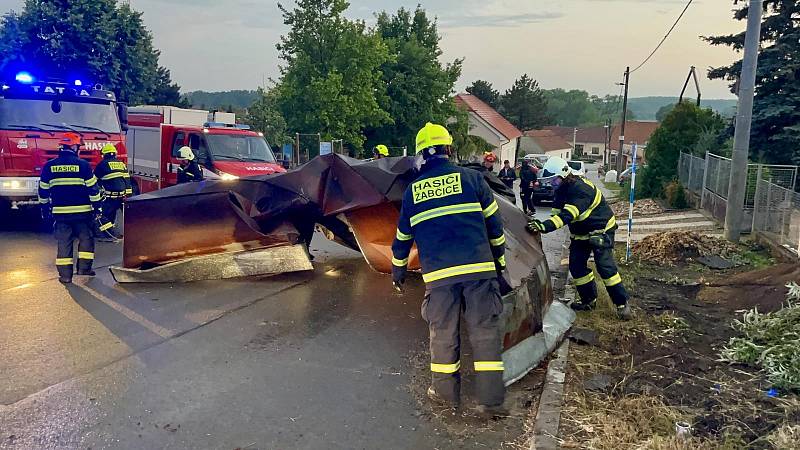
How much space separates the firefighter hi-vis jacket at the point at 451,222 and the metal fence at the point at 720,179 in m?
8.35

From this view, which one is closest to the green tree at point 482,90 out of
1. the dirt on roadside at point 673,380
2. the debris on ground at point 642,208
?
the debris on ground at point 642,208

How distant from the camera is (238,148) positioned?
1348cm

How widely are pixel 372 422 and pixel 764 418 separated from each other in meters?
2.60

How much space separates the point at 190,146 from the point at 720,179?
1207 cm

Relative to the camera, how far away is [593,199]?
646cm

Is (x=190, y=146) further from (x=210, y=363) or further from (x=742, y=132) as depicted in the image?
(x=742, y=132)

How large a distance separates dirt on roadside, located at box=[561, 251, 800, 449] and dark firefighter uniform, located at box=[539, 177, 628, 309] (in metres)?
0.37

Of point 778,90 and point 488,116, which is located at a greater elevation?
point 488,116

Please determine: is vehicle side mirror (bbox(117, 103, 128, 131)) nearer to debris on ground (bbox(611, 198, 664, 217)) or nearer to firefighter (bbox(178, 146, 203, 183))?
firefighter (bbox(178, 146, 203, 183))

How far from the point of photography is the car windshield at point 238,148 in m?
13.1

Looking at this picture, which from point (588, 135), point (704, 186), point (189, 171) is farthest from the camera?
point (588, 135)

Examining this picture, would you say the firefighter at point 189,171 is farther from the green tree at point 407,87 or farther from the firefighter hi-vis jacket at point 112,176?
the green tree at point 407,87

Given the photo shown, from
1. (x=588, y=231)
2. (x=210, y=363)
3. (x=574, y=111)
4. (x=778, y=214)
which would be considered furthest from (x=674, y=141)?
(x=574, y=111)

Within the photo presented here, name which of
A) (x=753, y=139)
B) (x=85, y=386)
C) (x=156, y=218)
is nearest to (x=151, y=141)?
(x=156, y=218)
